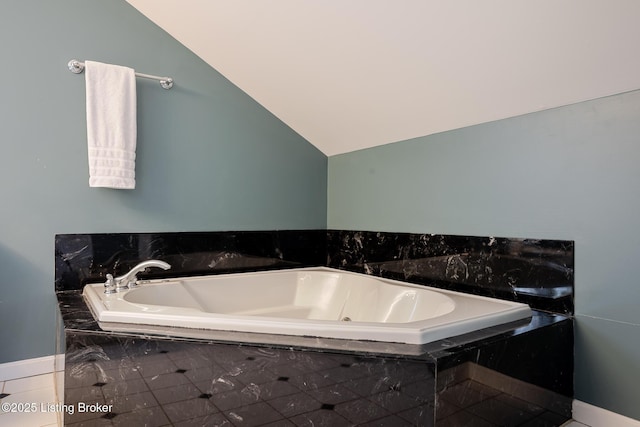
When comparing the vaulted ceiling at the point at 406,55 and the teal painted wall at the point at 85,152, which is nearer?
the vaulted ceiling at the point at 406,55

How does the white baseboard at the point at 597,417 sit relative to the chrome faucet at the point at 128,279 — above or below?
below

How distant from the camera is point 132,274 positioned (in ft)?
7.04

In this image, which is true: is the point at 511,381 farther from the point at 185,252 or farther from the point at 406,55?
the point at 185,252

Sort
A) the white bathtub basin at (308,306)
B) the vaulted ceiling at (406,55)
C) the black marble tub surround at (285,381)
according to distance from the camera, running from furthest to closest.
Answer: the vaulted ceiling at (406,55), the white bathtub basin at (308,306), the black marble tub surround at (285,381)

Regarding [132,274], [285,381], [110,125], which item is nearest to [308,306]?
[132,274]

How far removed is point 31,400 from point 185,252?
106cm

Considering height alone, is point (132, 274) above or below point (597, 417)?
above

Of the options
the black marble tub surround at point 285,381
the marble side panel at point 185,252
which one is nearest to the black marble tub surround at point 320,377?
the black marble tub surround at point 285,381

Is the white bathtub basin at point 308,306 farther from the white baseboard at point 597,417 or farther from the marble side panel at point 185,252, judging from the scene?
the white baseboard at point 597,417

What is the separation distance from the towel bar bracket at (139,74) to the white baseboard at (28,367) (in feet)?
5.06

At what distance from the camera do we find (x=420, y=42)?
1.86 m

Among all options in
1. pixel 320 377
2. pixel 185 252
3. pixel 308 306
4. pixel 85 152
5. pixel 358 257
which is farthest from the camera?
pixel 358 257

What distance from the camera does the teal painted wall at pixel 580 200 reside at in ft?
5.35

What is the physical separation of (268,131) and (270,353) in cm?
197
